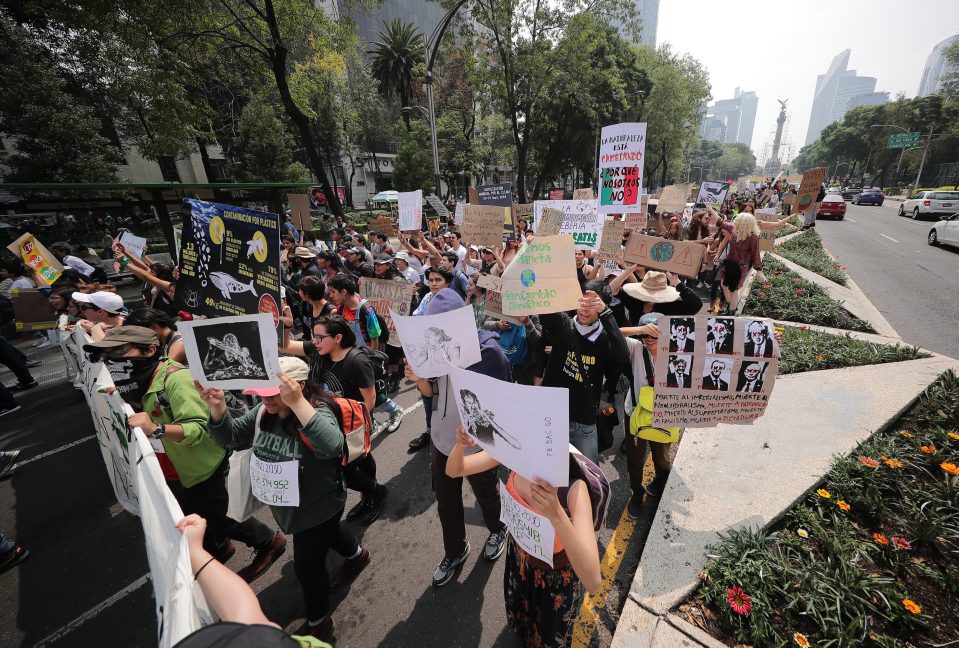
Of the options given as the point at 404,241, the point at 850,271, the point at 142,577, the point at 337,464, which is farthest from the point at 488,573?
the point at 850,271

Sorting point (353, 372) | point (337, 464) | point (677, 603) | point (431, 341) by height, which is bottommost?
point (677, 603)

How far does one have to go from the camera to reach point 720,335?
112 inches

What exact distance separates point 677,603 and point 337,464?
2.40 meters

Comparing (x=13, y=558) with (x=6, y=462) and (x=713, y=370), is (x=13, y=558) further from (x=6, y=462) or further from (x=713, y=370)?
(x=713, y=370)

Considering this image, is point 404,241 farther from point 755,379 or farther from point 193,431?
point 755,379

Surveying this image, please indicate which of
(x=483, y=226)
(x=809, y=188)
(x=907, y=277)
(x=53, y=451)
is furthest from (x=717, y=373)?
(x=907, y=277)

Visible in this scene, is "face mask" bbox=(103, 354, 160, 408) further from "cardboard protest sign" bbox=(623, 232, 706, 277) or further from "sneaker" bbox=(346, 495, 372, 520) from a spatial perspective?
"cardboard protest sign" bbox=(623, 232, 706, 277)

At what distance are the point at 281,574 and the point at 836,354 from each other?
703cm

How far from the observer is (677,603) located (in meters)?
2.56

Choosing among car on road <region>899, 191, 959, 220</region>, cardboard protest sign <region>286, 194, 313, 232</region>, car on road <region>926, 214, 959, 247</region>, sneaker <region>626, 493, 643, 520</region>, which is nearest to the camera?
sneaker <region>626, 493, 643, 520</region>

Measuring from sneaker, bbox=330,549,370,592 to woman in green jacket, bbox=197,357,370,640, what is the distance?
1.12ft

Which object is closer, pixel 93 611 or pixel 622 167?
pixel 93 611

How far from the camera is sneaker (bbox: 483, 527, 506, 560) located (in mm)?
3207

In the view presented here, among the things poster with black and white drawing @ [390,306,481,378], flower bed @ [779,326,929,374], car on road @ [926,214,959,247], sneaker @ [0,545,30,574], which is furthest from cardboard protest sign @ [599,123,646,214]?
car on road @ [926,214,959,247]
